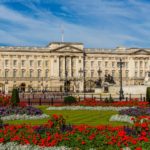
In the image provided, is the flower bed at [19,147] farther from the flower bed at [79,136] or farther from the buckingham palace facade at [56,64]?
the buckingham palace facade at [56,64]

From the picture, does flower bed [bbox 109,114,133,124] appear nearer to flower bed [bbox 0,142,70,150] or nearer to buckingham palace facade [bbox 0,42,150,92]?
flower bed [bbox 0,142,70,150]

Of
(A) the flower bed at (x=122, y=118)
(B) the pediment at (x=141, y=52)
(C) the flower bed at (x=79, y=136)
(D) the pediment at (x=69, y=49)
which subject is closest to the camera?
(C) the flower bed at (x=79, y=136)

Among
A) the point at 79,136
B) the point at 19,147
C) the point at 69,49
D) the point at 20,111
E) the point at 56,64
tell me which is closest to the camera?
the point at 19,147

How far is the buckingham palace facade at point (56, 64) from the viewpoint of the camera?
376 ft

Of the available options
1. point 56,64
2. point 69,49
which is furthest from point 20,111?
point 69,49

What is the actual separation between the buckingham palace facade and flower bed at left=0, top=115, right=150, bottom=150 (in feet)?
311

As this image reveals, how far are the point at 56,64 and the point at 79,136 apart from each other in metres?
104

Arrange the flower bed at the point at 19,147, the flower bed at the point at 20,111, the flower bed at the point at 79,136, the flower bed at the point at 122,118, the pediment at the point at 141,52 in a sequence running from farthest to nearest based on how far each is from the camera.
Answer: the pediment at the point at 141,52 → the flower bed at the point at 20,111 → the flower bed at the point at 122,118 → the flower bed at the point at 19,147 → the flower bed at the point at 79,136

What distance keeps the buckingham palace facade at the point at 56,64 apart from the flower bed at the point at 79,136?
311ft

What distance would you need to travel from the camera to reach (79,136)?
14.8 m

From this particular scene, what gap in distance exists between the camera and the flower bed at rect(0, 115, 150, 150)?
46.1 feet

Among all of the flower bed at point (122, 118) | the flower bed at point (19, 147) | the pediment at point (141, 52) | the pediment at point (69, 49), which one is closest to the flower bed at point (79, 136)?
the flower bed at point (19, 147)

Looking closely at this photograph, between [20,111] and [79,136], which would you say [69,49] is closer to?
[20,111]

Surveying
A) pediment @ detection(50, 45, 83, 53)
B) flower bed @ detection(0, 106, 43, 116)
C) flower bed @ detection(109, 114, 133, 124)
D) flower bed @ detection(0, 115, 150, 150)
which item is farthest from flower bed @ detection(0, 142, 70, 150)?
pediment @ detection(50, 45, 83, 53)
